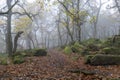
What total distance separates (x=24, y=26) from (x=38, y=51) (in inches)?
942

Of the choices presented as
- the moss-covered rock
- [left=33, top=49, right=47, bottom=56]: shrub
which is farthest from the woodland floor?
[left=33, top=49, right=47, bottom=56]: shrub

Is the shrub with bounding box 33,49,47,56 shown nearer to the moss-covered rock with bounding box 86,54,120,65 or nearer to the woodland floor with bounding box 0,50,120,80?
the woodland floor with bounding box 0,50,120,80

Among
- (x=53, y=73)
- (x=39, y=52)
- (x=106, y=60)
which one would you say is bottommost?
(x=53, y=73)

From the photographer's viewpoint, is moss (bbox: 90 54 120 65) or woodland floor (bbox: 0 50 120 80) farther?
moss (bbox: 90 54 120 65)

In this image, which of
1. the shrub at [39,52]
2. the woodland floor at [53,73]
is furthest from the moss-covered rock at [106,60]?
the shrub at [39,52]

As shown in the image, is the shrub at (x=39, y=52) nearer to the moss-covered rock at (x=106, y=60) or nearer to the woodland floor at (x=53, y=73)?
the woodland floor at (x=53, y=73)

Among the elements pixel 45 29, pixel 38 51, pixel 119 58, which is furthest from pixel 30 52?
pixel 45 29

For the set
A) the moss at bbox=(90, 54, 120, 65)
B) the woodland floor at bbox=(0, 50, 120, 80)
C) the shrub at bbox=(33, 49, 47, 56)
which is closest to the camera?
the woodland floor at bbox=(0, 50, 120, 80)

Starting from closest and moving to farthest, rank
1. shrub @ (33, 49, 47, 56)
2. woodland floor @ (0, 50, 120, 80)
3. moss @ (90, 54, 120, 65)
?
woodland floor @ (0, 50, 120, 80)
moss @ (90, 54, 120, 65)
shrub @ (33, 49, 47, 56)

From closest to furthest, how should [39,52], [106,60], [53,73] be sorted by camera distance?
[53,73]
[106,60]
[39,52]

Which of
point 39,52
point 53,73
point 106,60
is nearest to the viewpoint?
point 53,73

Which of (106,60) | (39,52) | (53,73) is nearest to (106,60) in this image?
(106,60)

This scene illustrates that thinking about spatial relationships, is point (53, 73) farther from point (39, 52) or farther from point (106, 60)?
point (39, 52)

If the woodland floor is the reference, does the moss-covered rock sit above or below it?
above
